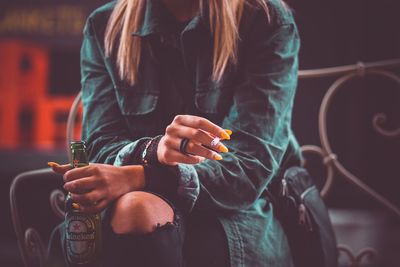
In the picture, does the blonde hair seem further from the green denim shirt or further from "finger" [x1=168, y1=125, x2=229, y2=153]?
"finger" [x1=168, y1=125, x2=229, y2=153]

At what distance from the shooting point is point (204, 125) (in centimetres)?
110

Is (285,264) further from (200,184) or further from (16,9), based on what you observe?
(16,9)

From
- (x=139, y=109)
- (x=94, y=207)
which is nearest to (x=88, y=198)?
(x=94, y=207)

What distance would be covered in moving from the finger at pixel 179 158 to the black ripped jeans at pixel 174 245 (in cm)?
10

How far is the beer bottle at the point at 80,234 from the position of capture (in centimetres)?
112

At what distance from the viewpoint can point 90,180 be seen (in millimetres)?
1114

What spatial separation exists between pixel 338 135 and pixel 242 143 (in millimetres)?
2649

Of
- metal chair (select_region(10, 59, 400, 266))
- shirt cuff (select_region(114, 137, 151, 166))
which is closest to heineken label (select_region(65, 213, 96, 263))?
shirt cuff (select_region(114, 137, 151, 166))

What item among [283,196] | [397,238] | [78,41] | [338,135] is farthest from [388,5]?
[283,196]

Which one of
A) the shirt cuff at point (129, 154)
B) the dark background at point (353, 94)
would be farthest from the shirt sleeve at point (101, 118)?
the dark background at point (353, 94)

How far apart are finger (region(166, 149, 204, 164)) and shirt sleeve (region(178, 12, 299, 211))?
0.14 feet

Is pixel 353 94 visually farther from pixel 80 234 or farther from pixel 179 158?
pixel 80 234

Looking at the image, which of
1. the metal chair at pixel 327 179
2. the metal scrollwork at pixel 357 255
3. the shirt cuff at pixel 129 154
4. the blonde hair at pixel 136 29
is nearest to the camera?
the shirt cuff at pixel 129 154

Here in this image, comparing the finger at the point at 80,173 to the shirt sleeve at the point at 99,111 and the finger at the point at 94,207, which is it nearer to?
the finger at the point at 94,207
